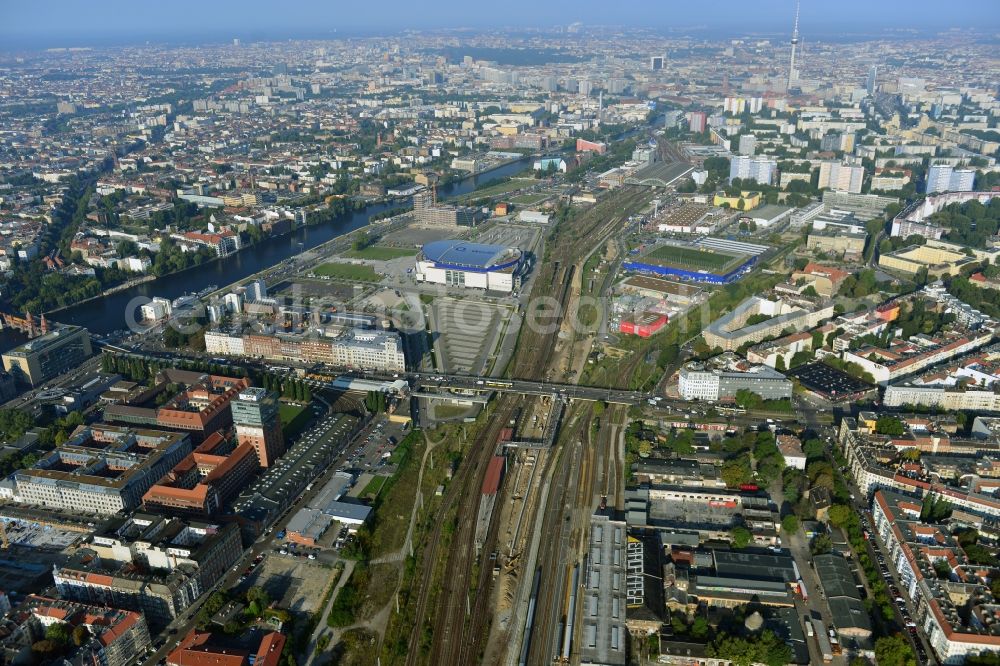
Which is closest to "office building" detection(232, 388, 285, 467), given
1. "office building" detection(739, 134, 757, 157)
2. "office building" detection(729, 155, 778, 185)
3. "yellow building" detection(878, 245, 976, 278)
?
"yellow building" detection(878, 245, 976, 278)

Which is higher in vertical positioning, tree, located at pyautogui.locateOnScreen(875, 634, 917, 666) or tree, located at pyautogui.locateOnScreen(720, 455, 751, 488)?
tree, located at pyautogui.locateOnScreen(720, 455, 751, 488)

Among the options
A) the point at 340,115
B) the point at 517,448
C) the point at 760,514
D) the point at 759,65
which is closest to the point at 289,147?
the point at 340,115

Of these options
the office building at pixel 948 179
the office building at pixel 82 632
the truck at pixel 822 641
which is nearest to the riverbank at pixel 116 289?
the office building at pixel 82 632

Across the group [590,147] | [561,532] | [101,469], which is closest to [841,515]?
[561,532]

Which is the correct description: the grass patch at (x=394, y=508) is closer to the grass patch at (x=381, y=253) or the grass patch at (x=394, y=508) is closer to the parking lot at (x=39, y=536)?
the parking lot at (x=39, y=536)

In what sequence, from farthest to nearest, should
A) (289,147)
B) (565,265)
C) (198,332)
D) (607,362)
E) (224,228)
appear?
(289,147)
(224,228)
(565,265)
(198,332)
(607,362)

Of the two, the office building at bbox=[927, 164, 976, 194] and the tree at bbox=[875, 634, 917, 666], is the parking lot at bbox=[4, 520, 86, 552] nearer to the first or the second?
the tree at bbox=[875, 634, 917, 666]

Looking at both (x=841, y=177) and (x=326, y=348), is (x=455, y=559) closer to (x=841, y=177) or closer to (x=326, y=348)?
(x=326, y=348)

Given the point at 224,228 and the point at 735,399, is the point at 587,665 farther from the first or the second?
the point at 224,228
